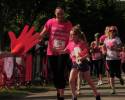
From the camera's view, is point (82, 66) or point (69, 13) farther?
point (69, 13)

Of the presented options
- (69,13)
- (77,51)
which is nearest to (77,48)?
(77,51)

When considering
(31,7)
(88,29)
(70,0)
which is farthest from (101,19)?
(31,7)

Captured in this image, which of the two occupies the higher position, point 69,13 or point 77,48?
point 69,13

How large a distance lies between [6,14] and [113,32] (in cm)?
1244

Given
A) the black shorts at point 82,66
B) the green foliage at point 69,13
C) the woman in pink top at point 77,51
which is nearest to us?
the woman in pink top at point 77,51

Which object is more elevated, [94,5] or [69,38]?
[94,5]

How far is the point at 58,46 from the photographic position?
11.6 metres

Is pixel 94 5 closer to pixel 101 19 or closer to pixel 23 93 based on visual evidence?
pixel 101 19

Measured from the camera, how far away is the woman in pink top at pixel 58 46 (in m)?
11.5

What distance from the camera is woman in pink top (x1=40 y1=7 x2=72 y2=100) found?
37.8 ft

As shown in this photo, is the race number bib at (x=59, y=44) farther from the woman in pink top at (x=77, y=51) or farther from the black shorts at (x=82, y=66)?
the black shorts at (x=82, y=66)

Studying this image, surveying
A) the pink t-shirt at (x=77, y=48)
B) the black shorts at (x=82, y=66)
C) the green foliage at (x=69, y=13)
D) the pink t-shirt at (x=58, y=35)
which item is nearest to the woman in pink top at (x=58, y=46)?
the pink t-shirt at (x=58, y=35)

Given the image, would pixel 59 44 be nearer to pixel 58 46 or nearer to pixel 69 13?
pixel 58 46

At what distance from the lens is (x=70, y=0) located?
3947 cm
